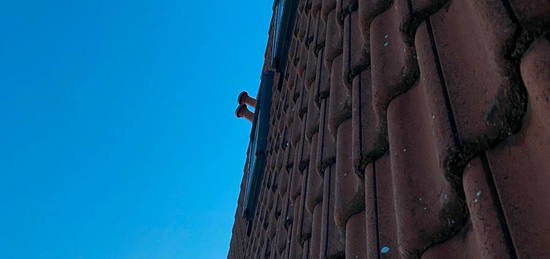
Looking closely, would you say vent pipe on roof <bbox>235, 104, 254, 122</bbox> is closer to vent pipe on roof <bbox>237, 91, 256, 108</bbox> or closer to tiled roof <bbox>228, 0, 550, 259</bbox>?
vent pipe on roof <bbox>237, 91, 256, 108</bbox>

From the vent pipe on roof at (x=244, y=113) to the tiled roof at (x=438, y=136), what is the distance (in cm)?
523

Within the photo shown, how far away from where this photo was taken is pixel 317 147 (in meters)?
1.73

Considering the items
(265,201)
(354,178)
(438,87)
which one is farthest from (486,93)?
(265,201)

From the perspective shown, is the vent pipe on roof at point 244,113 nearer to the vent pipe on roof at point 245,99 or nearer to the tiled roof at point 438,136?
the vent pipe on roof at point 245,99

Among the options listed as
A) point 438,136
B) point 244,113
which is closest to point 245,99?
point 244,113

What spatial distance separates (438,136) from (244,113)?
615cm

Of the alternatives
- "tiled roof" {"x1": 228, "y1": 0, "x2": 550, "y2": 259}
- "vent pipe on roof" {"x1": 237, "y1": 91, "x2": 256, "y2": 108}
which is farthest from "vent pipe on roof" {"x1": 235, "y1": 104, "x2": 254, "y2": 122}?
"tiled roof" {"x1": 228, "y1": 0, "x2": 550, "y2": 259}

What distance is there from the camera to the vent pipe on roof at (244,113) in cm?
686

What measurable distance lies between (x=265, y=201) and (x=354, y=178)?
2.23 metres

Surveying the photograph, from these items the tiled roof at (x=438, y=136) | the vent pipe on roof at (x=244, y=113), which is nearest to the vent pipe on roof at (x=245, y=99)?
the vent pipe on roof at (x=244, y=113)

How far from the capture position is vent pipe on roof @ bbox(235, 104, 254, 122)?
6.86 meters

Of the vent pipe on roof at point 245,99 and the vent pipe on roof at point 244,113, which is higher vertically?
the vent pipe on roof at point 245,99

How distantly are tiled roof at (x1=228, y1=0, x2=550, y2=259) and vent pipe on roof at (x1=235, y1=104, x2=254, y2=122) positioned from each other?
5.23 m

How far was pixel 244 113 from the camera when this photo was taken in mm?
6859
